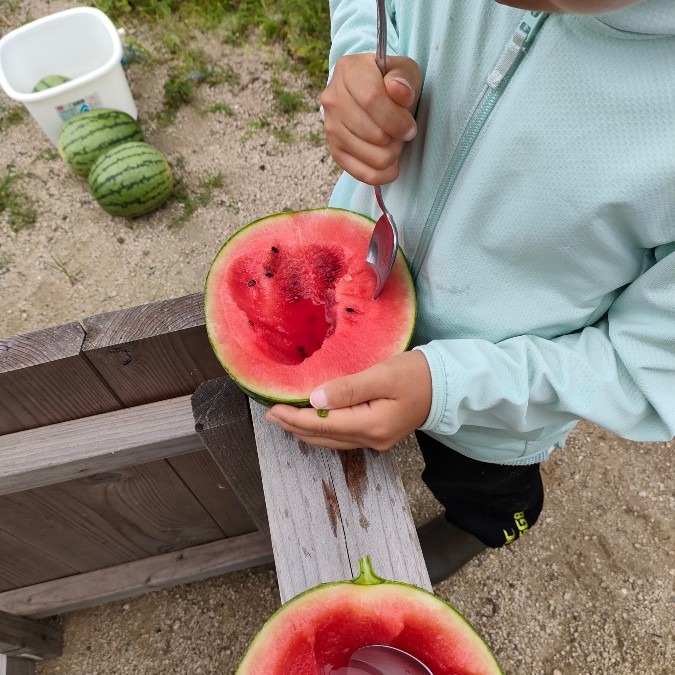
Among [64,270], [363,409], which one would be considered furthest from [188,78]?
[363,409]

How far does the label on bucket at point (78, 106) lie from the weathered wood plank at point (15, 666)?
208 centimetres

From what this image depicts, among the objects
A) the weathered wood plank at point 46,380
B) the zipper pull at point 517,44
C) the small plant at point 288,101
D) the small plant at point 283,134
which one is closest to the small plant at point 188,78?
the small plant at point 288,101

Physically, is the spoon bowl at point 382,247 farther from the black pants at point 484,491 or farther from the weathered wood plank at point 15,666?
the weathered wood plank at point 15,666

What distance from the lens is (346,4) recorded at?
4.03 ft

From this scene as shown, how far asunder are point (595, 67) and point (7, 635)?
179 cm

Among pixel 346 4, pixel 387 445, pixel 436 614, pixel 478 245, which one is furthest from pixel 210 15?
pixel 436 614

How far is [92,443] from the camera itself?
42.9 inches

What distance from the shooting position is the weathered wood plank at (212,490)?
124 centimetres

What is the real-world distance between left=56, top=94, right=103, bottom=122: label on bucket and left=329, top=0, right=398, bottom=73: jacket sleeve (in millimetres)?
1722

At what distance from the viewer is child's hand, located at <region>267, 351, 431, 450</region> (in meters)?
0.84

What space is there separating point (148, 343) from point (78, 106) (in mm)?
2038

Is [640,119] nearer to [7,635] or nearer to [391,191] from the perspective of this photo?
[391,191]

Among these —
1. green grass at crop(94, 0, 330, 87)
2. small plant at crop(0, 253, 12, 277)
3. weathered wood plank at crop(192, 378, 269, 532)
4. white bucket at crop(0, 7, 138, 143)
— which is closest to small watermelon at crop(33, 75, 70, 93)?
white bucket at crop(0, 7, 138, 143)

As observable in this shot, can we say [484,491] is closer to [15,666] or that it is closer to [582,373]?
[582,373]
